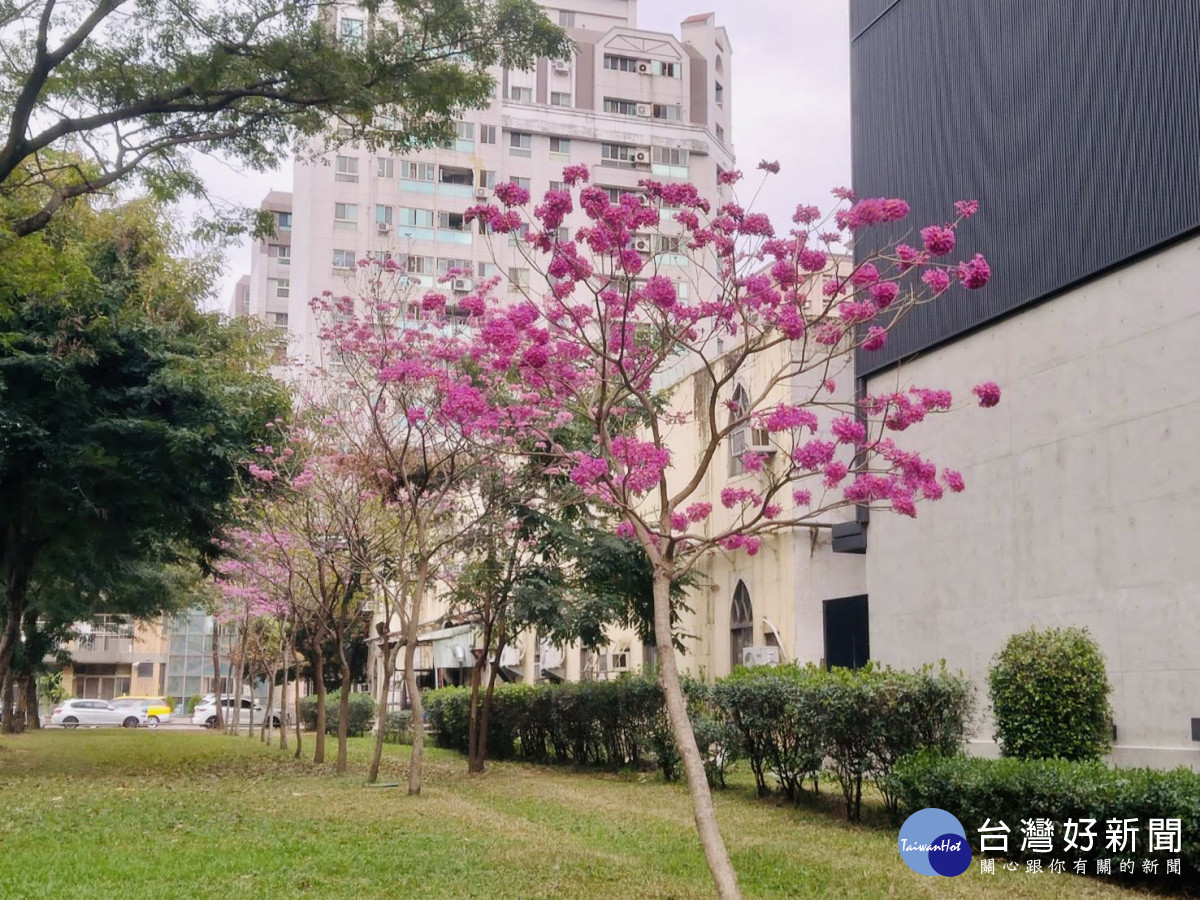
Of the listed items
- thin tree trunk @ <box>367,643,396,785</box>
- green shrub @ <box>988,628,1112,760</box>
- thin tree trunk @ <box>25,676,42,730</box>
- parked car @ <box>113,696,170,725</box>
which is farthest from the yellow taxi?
green shrub @ <box>988,628,1112,760</box>

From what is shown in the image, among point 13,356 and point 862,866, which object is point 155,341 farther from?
point 862,866

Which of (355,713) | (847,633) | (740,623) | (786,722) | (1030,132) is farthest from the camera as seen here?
(355,713)

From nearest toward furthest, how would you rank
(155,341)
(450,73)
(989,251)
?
(450,73) < (989,251) < (155,341)

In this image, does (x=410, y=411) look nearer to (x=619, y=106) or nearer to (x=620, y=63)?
(x=619, y=106)

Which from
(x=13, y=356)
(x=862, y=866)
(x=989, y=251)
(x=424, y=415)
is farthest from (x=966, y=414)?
(x=13, y=356)

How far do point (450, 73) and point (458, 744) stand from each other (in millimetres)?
17378

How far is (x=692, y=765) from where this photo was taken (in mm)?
7223

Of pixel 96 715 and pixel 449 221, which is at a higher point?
pixel 449 221

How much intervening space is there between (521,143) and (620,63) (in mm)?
5779

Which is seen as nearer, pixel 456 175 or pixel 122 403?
pixel 122 403

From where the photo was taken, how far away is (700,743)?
1530 centimetres

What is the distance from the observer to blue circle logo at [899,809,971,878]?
8.95 m

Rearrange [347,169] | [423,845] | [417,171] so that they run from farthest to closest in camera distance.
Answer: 1. [417,171]
2. [347,169]
3. [423,845]

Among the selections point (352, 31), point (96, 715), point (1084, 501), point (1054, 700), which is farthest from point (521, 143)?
point (1054, 700)
